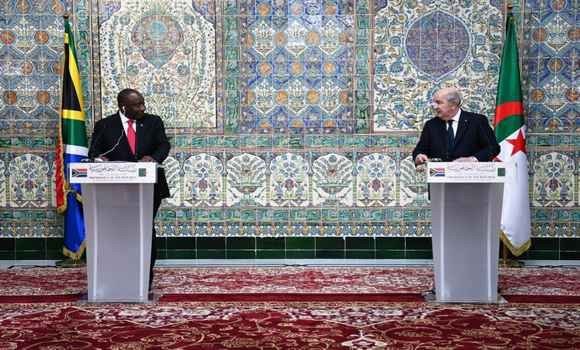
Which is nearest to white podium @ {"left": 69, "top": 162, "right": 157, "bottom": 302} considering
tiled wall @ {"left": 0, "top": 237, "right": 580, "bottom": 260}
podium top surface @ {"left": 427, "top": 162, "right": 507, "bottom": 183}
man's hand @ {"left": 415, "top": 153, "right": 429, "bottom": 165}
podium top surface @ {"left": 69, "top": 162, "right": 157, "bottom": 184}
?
podium top surface @ {"left": 69, "top": 162, "right": 157, "bottom": 184}

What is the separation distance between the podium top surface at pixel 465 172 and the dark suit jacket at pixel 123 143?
2343mm

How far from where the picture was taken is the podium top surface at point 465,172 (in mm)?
5352

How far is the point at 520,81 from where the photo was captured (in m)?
7.66

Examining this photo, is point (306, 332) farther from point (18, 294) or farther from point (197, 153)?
point (197, 153)

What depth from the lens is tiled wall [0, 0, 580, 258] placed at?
8.06m

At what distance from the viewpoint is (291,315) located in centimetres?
512

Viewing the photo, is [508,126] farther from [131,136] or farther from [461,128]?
[131,136]

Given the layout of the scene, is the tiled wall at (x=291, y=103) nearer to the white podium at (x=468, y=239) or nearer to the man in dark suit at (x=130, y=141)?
the man in dark suit at (x=130, y=141)

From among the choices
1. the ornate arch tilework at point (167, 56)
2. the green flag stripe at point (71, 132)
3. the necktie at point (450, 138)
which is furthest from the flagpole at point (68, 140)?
the necktie at point (450, 138)

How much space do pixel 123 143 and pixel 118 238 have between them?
35.9 inches

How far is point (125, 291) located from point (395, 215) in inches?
143

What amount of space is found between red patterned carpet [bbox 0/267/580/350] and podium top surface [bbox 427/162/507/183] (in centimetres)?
101

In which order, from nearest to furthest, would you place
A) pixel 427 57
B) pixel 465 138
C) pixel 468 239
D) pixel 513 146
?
pixel 468 239
pixel 465 138
pixel 513 146
pixel 427 57

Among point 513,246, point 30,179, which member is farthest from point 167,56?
point 513,246
